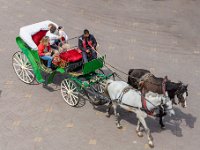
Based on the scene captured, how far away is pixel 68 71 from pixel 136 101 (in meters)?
2.38

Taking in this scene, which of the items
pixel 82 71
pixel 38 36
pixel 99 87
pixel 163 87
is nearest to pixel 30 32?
pixel 38 36

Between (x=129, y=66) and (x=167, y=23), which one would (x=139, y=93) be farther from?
(x=167, y=23)

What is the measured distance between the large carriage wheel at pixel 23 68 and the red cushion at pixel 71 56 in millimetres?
1617

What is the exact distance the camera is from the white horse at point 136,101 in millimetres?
9086

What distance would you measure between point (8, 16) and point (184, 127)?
33.0 feet

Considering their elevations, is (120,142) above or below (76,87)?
below

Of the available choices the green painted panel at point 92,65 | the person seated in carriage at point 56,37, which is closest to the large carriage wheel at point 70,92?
the green painted panel at point 92,65

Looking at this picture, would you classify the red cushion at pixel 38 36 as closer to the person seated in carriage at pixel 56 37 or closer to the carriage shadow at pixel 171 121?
the person seated in carriage at pixel 56 37

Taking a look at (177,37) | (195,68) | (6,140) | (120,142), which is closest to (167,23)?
(177,37)

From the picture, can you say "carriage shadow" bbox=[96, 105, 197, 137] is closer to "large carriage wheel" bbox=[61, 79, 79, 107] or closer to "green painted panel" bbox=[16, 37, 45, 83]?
"large carriage wheel" bbox=[61, 79, 79, 107]

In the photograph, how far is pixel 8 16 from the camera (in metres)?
16.5

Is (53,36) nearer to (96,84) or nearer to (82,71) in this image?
(82,71)

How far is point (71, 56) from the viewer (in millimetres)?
10602

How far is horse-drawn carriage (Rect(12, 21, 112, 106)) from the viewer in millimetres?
10297
